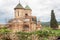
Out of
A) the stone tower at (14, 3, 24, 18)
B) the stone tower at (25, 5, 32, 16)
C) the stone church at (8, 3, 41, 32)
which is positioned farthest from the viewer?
the stone tower at (25, 5, 32, 16)

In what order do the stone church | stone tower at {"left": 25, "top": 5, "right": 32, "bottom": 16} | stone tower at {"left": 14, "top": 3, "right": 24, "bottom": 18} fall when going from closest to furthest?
the stone church < stone tower at {"left": 14, "top": 3, "right": 24, "bottom": 18} < stone tower at {"left": 25, "top": 5, "right": 32, "bottom": 16}

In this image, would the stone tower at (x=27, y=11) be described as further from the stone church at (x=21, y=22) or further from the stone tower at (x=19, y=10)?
the stone tower at (x=19, y=10)

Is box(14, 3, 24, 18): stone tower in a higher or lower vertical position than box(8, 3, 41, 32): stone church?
higher

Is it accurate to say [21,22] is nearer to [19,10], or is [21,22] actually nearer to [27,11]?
[19,10]

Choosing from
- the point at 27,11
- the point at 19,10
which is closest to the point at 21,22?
the point at 19,10

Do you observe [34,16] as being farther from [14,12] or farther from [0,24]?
[0,24]

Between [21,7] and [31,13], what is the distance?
10.5 feet

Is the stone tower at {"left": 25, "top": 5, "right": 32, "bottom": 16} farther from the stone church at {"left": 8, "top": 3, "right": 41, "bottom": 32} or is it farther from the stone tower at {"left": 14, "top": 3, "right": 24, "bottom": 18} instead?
the stone tower at {"left": 14, "top": 3, "right": 24, "bottom": 18}

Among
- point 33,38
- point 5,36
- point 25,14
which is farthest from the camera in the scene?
point 25,14


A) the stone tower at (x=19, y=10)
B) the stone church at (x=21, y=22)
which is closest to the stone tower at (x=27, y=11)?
the stone church at (x=21, y=22)

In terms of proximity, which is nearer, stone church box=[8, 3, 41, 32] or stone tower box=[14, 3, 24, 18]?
stone church box=[8, 3, 41, 32]

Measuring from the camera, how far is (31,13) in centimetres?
3309

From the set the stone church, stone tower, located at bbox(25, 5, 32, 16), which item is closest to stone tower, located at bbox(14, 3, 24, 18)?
the stone church

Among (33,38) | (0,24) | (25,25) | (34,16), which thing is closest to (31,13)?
(34,16)
